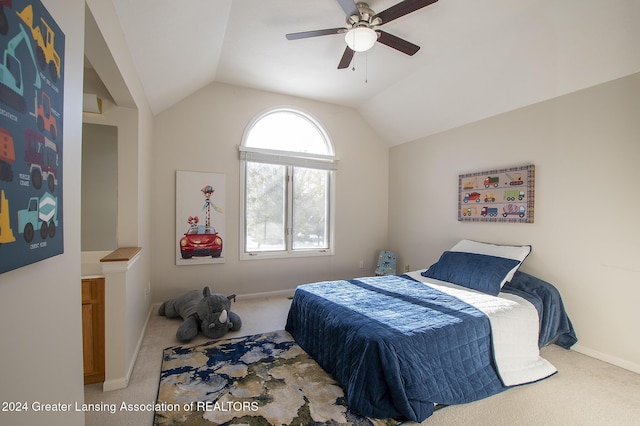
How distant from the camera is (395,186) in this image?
192 inches

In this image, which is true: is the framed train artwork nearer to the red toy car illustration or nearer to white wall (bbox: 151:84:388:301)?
white wall (bbox: 151:84:388:301)

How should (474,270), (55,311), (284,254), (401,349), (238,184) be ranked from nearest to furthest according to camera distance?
(55,311) → (401,349) → (474,270) → (238,184) → (284,254)

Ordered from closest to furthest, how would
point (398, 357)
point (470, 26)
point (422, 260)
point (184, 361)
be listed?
point (398, 357) < point (184, 361) < point (470, 26) < point (422, 260)

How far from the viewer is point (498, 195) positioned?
3.32 metres

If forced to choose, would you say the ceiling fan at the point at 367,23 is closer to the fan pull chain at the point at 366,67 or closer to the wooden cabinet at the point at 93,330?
the fan pull chain at the point at 366,67

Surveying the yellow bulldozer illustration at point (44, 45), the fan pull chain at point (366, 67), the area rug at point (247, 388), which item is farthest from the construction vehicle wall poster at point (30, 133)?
the fan pull chain at point (366, 67)

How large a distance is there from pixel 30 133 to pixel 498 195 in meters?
3.81

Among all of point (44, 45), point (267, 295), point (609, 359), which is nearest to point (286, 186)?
point (267, 295)

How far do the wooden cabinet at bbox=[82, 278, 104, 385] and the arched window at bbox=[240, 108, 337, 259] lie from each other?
2004mm

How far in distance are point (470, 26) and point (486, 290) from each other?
245cm

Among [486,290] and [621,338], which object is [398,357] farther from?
[621,338]

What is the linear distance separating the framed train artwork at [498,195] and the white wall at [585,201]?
0.08 meters

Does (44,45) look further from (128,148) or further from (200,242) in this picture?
(200,242)

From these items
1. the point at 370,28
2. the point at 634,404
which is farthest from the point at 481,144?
the point at 634,404
